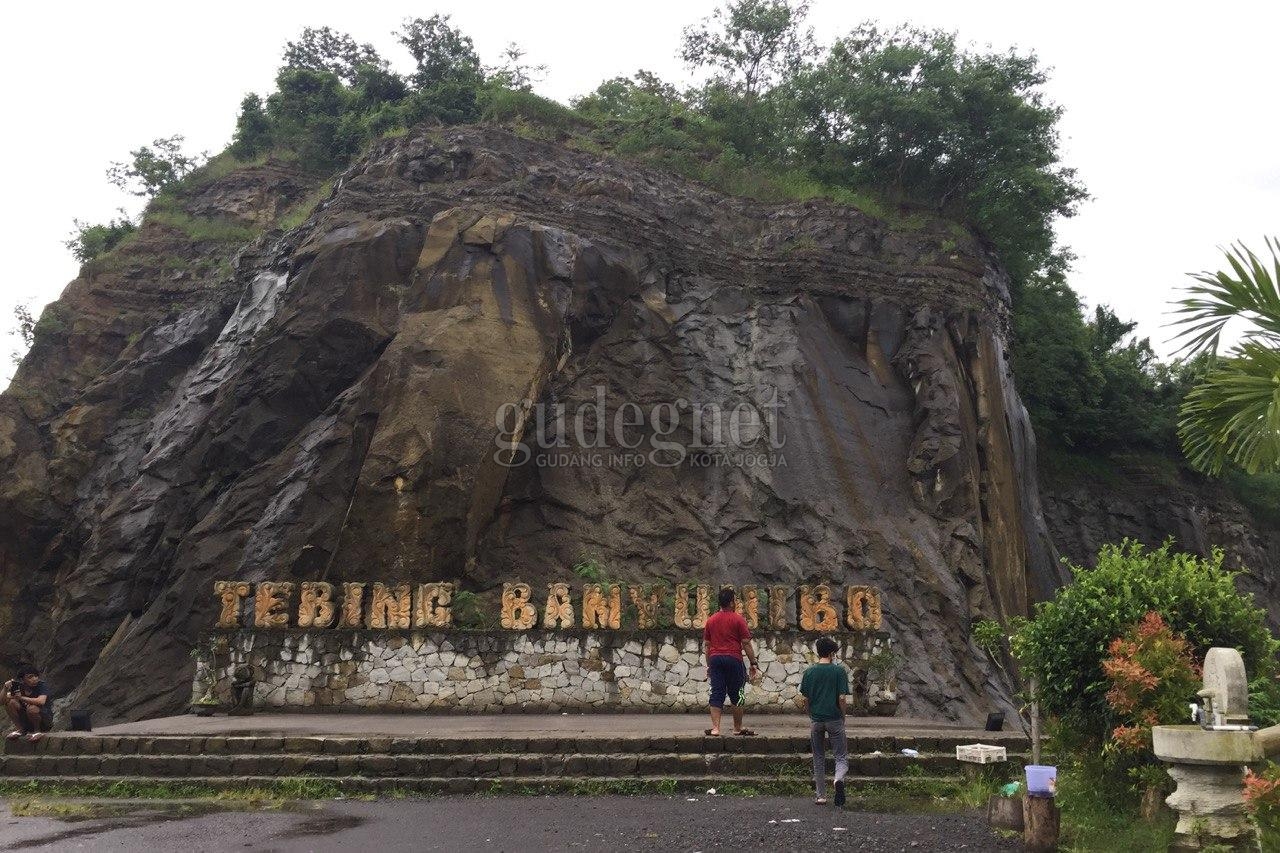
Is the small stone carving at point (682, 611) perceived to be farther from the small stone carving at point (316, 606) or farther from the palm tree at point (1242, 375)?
the palm tree at point (1242, 375)

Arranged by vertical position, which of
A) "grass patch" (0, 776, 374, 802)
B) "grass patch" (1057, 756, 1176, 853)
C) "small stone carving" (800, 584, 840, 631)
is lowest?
"grass patch" (0, 776, 374, 802)

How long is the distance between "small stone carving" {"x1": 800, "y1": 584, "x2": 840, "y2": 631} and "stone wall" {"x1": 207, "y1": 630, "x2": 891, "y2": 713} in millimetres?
989

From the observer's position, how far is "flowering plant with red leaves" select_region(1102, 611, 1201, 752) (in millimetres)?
7699

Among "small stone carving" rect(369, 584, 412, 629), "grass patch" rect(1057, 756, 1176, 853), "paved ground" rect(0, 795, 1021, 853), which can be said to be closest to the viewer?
"grass patch" rect(1057, 756, 1176, 853)

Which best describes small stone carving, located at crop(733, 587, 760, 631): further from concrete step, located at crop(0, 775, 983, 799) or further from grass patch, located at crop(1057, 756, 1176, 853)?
grass patch, located at crop(1057, 756, 1176, 853)

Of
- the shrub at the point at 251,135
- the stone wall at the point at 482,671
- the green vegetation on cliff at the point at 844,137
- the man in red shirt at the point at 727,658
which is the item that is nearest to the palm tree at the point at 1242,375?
the man in red shirt at the point at 727,658

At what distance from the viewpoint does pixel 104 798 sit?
10961mm

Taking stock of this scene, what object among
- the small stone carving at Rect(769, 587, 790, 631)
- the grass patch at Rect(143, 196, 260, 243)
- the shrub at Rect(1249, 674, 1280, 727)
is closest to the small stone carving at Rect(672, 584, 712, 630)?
the small stone carving at Rect(769, 587, 790, 631)

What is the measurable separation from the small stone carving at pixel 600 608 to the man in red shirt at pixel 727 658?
18.2ft

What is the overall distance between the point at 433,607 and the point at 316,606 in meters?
2.03

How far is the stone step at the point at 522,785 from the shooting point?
10.6 m

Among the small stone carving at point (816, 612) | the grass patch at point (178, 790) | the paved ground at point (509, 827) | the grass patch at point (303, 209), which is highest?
the grass patch at point (303, 209)

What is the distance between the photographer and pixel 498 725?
14.1m

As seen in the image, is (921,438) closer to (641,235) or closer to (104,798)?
(641,235)
